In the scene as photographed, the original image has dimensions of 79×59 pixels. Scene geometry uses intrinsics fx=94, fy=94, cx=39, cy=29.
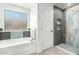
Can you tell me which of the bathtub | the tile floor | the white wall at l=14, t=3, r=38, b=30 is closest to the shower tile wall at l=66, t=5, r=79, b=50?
the tile floor

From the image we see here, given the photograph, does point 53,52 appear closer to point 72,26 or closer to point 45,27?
point 45,27

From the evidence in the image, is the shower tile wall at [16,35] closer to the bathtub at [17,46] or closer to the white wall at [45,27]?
the bathtub at [17,46]

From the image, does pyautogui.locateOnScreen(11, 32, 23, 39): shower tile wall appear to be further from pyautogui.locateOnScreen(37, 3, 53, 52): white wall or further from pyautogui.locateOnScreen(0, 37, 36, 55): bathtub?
pyautogui.locateOnScreen(37, 3, 53, 52): white wall

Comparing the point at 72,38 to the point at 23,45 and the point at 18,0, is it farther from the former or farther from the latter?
the point at 18,0

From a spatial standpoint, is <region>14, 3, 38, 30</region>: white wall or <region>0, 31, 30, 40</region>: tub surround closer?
<region>0, 31, 30, 40</region>: tub surround

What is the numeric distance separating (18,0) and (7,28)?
56 centimetres

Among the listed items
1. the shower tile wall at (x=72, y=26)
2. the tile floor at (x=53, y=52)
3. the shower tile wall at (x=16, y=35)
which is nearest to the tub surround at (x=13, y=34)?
the shower tile wall at (x=16, y=35)

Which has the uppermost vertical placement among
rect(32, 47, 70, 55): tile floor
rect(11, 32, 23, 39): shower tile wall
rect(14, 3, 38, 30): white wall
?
rect(14, 3, 38, 30): white wall

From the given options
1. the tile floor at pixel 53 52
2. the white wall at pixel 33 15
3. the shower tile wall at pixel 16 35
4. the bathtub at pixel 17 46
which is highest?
the white wall at pixel 33 15

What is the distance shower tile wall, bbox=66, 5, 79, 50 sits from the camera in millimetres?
1827

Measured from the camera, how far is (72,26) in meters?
1.88

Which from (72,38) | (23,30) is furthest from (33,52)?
(72,38)

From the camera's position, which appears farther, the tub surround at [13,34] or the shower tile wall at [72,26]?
the shower tile wall at [72,26]

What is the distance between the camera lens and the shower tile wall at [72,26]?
183 centimetres
